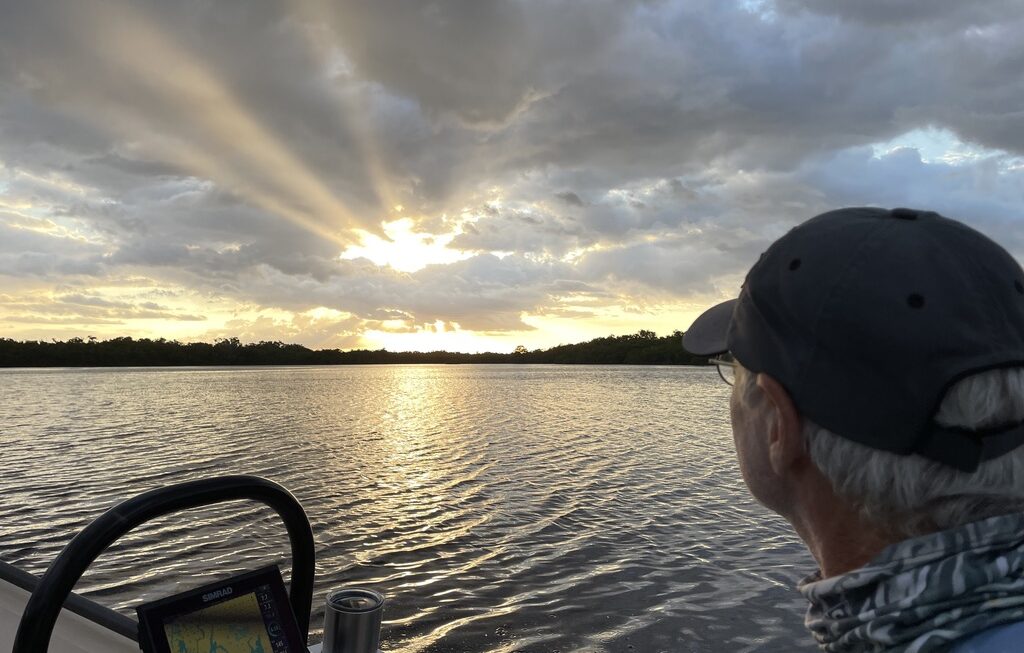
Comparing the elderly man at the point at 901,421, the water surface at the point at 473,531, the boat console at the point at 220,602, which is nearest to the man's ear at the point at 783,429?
the elderly man at the point at 901,421

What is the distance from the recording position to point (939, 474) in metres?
1.24

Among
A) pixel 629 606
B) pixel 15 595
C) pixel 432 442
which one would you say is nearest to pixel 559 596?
pixel 629 606

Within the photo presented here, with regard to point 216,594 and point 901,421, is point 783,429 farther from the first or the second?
point 216,594

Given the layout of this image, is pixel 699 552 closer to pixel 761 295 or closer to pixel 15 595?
pixel 15 595

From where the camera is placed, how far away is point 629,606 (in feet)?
24.6

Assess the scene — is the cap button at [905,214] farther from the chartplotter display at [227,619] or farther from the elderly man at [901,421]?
the chartplotter display at [227,619]

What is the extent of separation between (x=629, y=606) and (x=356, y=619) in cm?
582

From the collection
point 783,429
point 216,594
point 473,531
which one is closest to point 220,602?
point 216,594

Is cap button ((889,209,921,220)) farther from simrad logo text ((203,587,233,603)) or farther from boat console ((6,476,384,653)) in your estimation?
simrad logo text ((203,587,233,603))

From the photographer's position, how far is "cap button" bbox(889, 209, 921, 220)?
141 cm

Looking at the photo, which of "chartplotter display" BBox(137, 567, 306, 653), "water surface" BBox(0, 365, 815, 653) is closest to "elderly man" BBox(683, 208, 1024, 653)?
"chartplotter display" BBox(137, 567, 306, 653)

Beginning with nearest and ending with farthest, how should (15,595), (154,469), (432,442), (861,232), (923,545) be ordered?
(923,545) → (861,232) → (15,595) → (154,469) → (432,442)

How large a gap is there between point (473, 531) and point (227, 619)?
29.5ft

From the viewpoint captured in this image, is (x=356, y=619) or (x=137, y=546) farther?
(x=137, y=546)
